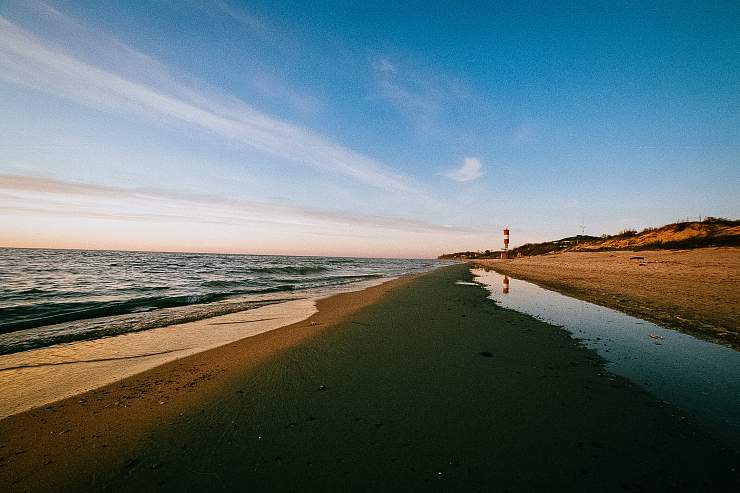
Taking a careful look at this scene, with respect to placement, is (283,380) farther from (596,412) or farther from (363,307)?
(363,307)

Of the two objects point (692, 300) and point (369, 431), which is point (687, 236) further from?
point (369, 431)

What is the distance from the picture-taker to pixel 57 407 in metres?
4.23

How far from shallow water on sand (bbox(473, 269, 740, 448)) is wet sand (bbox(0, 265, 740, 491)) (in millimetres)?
328

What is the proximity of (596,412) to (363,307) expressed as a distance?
29.0 feet

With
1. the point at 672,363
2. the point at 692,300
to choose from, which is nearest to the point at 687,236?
the point at 692,300

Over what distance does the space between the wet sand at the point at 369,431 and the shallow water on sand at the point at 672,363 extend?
328 millimetres

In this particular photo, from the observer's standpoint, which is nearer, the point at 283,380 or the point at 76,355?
the point at 283,380

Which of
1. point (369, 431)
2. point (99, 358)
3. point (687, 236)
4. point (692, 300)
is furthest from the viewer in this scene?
point (687, 236)

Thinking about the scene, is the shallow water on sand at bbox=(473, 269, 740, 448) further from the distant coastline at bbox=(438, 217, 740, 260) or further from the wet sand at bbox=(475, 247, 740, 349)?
the distant coastline at bbox=(438, 217, 740, 260)

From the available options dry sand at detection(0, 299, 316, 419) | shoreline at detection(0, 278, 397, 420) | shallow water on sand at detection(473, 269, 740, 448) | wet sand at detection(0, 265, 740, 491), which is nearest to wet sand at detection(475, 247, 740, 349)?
shallow water on sand at detection(473, 269, 740, 448)

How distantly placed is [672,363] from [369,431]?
18.3 ft

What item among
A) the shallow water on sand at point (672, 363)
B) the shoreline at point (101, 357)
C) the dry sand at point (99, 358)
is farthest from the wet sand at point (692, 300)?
the dry sand at point (99, 358)

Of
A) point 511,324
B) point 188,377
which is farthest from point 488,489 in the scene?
point 511,324

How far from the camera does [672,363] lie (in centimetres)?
529
